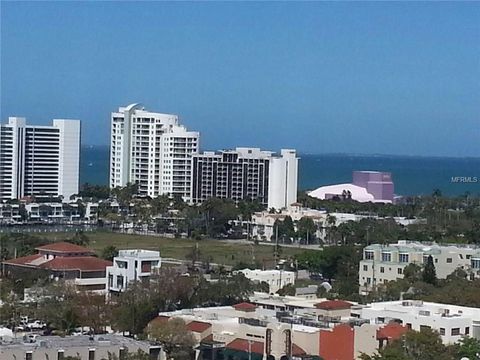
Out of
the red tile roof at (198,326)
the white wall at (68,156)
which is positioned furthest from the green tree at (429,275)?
the white wall at (68,156)

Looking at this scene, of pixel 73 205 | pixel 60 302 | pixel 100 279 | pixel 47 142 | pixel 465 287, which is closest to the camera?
pixel 60 302

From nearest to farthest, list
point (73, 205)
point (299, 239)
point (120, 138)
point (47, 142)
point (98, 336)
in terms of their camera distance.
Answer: point (98, 336) < point (299, 239) < point (73, 205) < point (47, 142) < point (120, 138)

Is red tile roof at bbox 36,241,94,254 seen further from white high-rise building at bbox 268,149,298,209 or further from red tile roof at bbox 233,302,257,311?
white high-rise building at bbox 268,149,298,209

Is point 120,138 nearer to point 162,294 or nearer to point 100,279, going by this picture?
point 100,279

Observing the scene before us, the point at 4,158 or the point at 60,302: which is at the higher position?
the point at 4,158

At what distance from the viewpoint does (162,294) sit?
7.83 m

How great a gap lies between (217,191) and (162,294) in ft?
44.0

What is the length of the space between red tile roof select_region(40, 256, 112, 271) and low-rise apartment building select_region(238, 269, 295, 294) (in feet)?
4.40

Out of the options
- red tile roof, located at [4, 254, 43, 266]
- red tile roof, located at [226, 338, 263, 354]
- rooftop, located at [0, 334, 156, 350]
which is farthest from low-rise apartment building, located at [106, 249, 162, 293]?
rooftop, located at [0, 334, 156, 350]

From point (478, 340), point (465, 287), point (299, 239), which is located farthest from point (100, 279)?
point (299, 239)

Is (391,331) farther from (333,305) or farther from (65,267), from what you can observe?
(65,267)

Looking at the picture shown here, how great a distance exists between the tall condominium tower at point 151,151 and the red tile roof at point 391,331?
14.4 metres

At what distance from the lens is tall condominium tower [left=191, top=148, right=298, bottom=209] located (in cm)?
2083

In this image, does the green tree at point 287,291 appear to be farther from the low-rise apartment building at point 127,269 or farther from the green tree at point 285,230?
the green tree at point 285,230
